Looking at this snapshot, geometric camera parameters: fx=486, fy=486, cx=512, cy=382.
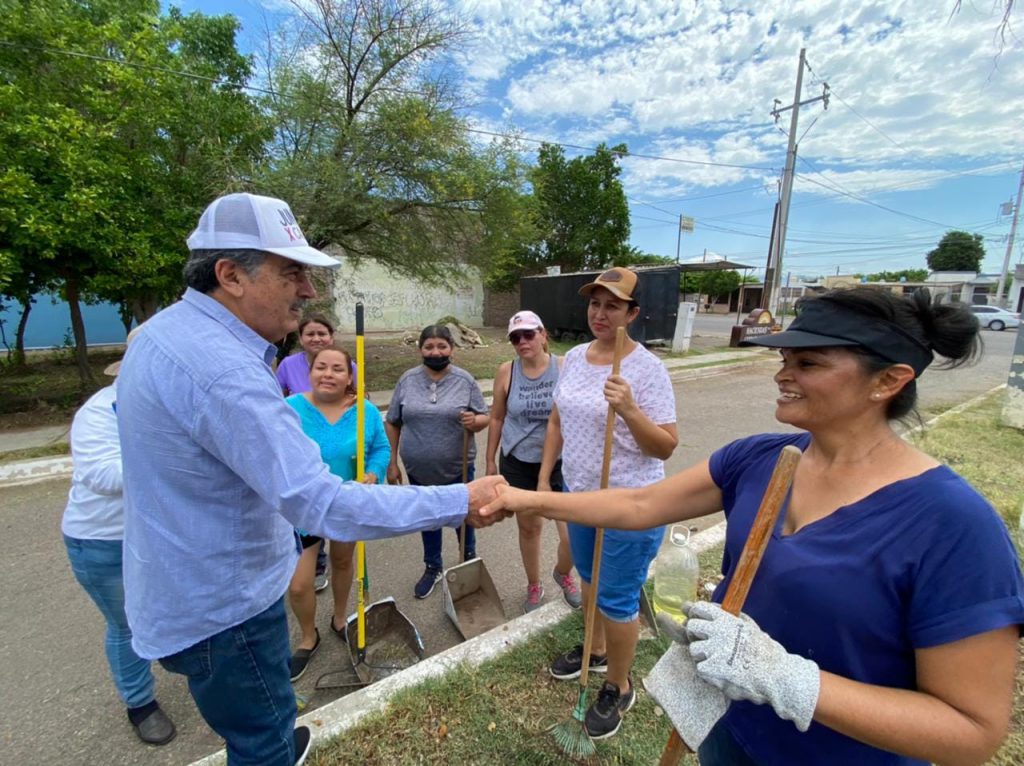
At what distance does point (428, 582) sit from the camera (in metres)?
3.46

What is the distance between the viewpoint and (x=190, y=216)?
25.4 ft

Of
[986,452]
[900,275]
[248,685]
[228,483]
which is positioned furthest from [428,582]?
[900,275]

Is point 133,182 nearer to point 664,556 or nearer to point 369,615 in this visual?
point 369,615

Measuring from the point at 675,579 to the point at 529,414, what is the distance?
1.57 meters

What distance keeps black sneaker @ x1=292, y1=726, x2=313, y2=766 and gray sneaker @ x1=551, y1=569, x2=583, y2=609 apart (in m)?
1.62

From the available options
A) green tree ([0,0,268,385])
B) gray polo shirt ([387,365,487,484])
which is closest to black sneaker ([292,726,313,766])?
gray polo shirt ([387,365,487,484])

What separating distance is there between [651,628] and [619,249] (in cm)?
2627

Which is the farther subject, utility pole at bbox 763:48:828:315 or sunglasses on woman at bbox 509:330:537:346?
utility pole at bbox 763:48:828:315

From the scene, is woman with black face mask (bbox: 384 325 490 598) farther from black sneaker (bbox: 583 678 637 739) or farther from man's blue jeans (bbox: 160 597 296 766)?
man's blue jeans (bbox: 160 597 296 766)

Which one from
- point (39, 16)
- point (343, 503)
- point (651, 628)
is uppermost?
point (39, 16)

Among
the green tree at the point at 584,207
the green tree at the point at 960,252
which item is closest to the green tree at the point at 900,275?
the green tree at the point at 960,252

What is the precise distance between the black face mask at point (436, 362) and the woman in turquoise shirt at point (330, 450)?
1.84 ft

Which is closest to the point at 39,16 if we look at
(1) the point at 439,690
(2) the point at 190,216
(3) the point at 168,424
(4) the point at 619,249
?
(2) the point at 190,216

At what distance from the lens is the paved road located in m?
2.26
